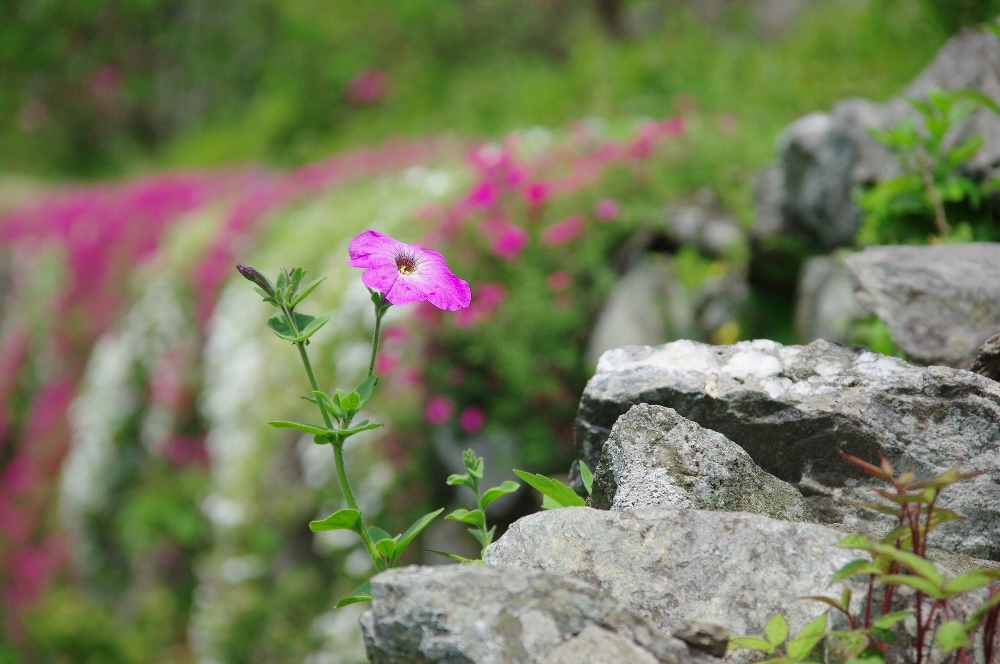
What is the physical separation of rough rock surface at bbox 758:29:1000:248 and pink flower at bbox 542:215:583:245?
85cm

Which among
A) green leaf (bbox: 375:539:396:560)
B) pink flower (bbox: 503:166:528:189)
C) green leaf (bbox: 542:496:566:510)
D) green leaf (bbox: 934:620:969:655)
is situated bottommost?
green leaf (bbox: 934:620:969:655)

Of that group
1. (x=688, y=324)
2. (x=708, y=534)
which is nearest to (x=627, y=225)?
(x=688, y=324)

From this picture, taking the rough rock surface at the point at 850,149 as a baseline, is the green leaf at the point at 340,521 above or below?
below

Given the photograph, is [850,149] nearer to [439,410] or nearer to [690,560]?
[439,410]

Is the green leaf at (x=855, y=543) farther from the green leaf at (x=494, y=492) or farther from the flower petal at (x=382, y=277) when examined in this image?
the flower petal at (x=382, y=277)

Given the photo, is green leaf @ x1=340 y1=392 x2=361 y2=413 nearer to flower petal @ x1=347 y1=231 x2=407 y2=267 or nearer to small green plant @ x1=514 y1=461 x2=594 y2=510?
flower petal @ x1=347 y1=231 x2=407 y2=267

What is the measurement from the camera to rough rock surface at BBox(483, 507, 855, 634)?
1.10 meters

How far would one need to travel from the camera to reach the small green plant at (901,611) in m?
0.89

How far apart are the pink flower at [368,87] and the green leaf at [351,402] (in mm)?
8935

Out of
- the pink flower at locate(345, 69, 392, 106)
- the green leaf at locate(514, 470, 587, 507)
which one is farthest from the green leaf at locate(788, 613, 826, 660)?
the pink flower at locate(345, 69, 392, 106)

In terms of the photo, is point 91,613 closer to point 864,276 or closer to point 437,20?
point 864,276

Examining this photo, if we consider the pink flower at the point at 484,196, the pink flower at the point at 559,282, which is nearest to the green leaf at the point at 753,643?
the pink flower at the point at 559,282

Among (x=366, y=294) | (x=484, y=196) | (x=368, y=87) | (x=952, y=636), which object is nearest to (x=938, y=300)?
(x=952, y=636)

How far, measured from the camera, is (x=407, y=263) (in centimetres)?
126
